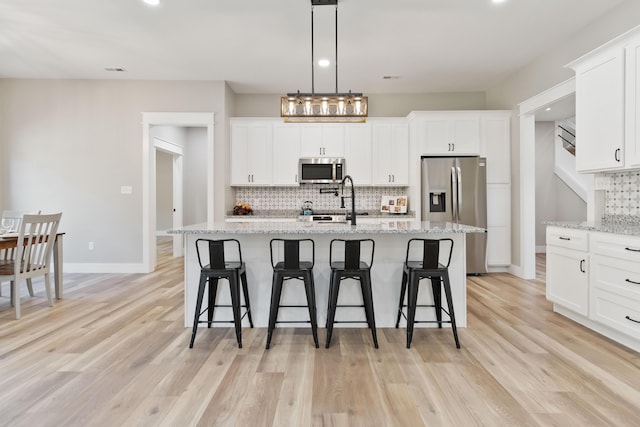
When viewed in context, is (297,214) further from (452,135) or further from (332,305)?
(332,305)

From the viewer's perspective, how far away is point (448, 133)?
5238 mm

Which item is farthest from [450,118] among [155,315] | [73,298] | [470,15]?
[73,298]

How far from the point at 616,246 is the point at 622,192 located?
0.96m

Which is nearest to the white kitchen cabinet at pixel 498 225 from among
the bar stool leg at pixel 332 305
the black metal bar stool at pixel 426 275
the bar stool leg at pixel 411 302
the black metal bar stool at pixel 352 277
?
the black metal bar stool at pixel 426 275

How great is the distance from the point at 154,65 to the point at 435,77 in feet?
12.6

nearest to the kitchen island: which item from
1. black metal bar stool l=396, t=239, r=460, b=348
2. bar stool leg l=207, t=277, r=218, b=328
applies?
bar stool leg l=207, t=277, r=218, b=328

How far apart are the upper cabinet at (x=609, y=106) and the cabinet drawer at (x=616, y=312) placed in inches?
41.3

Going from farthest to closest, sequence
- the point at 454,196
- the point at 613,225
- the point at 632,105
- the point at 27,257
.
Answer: the point at 454,196 < the point at 27,257 < the point at 613,225 < the point at 632,105

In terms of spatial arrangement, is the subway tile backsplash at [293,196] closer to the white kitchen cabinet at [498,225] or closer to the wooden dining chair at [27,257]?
the white kitchen cabinet at [498,225]

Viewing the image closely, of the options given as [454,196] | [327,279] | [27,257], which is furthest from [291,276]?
[454,196]

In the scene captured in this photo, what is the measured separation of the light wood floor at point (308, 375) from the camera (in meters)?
1.79

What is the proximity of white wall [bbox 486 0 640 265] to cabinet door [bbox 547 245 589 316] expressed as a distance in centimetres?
174

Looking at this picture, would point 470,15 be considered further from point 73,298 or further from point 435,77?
point 73,298

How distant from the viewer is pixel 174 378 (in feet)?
7.14
